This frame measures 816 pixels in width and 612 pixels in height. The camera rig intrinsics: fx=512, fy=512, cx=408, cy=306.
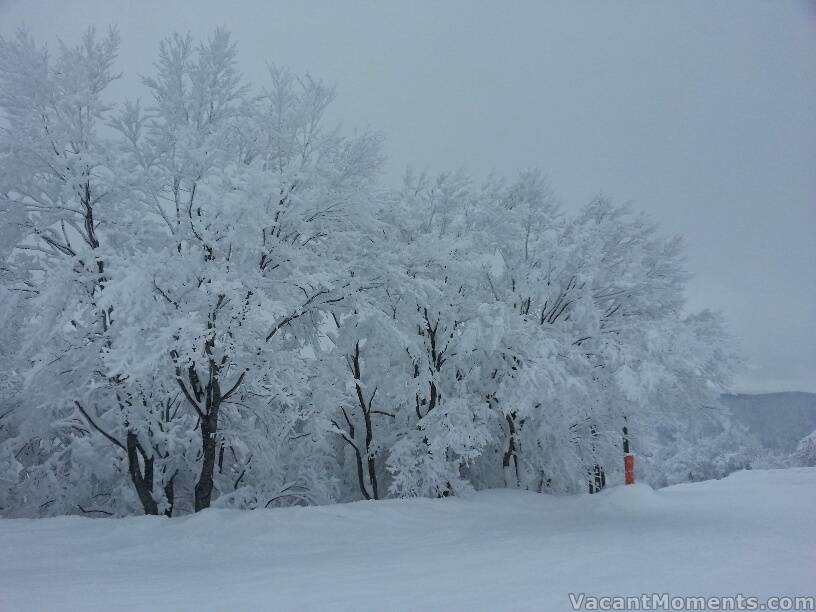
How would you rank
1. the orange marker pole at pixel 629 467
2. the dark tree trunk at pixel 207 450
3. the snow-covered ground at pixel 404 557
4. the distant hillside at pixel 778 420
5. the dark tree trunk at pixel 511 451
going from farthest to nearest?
the distant hillside at pixel 778 420 → the dark tree trunk at pixel 511 451 → the orange marker pole at pixel 629 467 → the dark tree trunk at pixel 207 450 → the snow-covered ground at pixel 404 557

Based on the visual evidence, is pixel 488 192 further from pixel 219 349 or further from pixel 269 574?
pixel 269 574

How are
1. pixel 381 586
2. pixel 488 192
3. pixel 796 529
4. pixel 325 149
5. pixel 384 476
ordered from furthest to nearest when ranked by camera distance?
pixel 384 476
pixel 488 192
pixel 325 149
pixel 796 529
pixel 381 586

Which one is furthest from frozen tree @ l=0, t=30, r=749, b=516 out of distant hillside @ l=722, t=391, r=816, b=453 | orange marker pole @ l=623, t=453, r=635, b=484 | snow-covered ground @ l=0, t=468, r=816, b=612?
distant hillside @ l=722, t=391, r=816, b=453

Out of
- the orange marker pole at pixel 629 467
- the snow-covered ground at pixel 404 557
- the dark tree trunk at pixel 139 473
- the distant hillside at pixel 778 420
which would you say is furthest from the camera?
the distant hillside at pixel 778 420

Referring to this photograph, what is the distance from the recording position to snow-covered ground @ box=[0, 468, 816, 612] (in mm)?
4035

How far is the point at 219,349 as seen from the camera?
8.08 metres

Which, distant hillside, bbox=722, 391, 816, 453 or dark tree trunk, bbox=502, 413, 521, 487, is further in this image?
distant hillside, bbox=722, 391, 816, 453

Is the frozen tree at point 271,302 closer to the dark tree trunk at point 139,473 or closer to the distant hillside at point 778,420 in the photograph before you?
the dark tree trunk at point 139,473

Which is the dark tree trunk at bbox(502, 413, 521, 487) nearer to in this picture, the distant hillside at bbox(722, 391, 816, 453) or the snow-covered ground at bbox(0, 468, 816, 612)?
the snow-covered ground at bbox(0, 468, 816, 612)

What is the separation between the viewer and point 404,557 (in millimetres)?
5652

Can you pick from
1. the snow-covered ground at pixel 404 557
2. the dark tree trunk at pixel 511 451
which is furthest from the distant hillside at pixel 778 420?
the snow-covered ground at pixel 404 557

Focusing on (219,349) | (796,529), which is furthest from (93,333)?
(796,529)

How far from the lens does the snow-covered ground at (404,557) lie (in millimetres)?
4035

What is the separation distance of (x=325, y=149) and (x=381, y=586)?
27.1 feet
